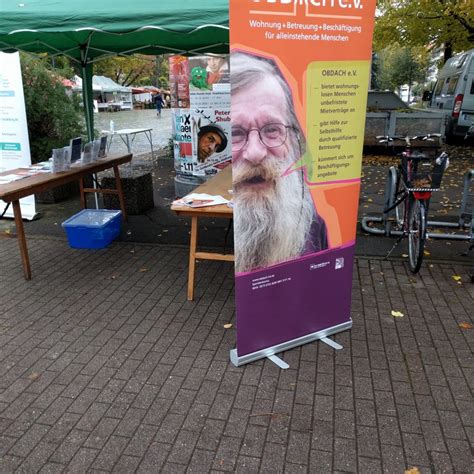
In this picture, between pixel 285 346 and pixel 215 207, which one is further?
pixel 215 207

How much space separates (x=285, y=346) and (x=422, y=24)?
1337 centimetres

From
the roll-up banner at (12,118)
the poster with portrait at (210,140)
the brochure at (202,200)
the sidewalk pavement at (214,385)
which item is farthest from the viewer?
the poster with portrait at (210,140)

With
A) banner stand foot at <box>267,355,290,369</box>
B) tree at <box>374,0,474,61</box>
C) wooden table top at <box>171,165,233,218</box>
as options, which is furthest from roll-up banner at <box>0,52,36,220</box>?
tree at <box>374,0,474,61</box>

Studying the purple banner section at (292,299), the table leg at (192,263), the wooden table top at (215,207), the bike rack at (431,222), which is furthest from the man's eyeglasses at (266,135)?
the bike rack at (431,222)

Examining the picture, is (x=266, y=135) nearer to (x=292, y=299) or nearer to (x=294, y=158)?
(x=294, y=158)

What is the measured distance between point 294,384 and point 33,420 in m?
1.62

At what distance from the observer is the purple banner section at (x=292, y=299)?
2961mm

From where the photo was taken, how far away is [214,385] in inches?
116

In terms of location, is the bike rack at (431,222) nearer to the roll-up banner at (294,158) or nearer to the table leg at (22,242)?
the roll-up banner at (294,158)

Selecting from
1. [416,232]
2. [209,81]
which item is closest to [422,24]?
[209,81]

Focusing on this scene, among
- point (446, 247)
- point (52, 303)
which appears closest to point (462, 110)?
point (446, 247)

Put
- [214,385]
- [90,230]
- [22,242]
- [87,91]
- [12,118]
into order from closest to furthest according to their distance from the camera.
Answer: [214,385] < [22,242] < [90,230] < [12,118] < [87,91]

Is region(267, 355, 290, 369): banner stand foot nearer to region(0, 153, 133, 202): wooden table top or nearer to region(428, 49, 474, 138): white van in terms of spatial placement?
region(0, 153, 133, 202): wooden table top

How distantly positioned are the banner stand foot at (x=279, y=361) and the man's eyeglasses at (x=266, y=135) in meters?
1.51
